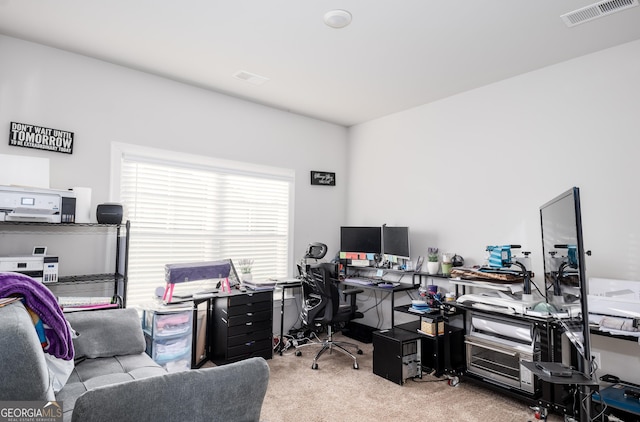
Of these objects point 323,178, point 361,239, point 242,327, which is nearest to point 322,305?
point 242,327

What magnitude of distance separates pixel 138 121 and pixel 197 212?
110cm

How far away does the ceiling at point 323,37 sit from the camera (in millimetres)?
2449

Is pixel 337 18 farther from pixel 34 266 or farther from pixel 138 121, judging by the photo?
pixel 34 266

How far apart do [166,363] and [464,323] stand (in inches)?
112

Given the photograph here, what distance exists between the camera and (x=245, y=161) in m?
4.22

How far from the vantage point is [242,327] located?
11.7 feet

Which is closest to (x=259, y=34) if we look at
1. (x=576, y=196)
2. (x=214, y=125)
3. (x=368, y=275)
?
(x=214, y=125)

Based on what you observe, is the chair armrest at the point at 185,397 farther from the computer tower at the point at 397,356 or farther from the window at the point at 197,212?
the window at the point at 197,212

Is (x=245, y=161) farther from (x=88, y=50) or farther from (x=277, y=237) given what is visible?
(x=88, y=50)

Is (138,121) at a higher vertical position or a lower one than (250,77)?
lower

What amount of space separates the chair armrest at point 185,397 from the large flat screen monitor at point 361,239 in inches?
125

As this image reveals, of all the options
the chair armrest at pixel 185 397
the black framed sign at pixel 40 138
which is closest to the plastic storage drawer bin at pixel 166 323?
the black framed sign at pixel 40 138

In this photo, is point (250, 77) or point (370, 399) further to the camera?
point (250, 77)

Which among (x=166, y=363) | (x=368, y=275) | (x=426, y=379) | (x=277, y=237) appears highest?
(x=277, y=237)
